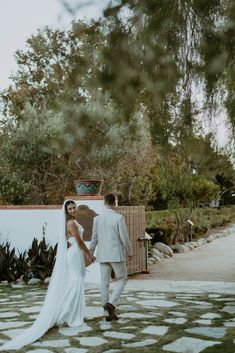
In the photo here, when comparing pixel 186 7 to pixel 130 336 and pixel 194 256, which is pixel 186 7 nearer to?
pixel 130 336

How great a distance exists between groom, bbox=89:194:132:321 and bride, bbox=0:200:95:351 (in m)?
0.23

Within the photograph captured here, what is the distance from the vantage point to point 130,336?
614cm

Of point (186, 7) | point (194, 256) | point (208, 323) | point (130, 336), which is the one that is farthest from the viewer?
point (194, 256)

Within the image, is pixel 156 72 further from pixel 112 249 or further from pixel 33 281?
pixel 33 281

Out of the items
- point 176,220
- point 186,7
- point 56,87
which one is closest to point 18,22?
point 56,87

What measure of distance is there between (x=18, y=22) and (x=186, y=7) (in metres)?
1.33

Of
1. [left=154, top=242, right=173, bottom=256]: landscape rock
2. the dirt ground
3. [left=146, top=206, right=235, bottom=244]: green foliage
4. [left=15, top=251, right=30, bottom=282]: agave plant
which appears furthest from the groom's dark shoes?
[left=146, top=206, right=235, bottom=244]: green foliage

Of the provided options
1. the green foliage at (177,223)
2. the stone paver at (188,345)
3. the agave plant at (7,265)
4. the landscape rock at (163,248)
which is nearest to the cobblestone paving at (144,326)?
the stone paver at (188,345)

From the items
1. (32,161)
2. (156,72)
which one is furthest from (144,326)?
(32,161)

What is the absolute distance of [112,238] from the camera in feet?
23.4

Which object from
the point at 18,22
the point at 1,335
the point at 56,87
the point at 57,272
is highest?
the point at 18,22

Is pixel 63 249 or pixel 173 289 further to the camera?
pixel 173 289

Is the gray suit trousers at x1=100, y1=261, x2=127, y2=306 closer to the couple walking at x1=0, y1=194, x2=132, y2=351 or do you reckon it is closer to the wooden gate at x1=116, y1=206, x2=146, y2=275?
the couple walking at x1=0, y1=194, x2=132, y2=351

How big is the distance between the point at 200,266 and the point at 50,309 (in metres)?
7.57
